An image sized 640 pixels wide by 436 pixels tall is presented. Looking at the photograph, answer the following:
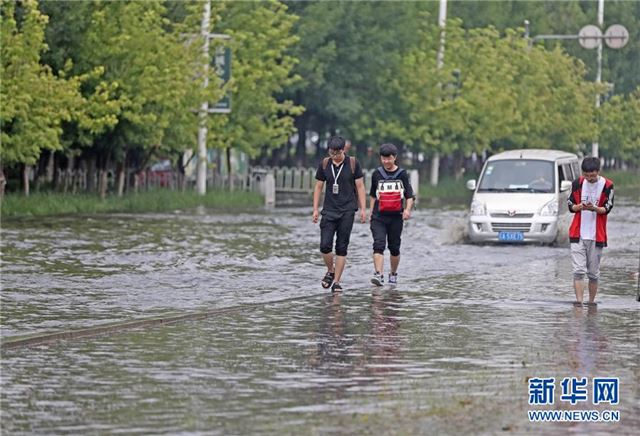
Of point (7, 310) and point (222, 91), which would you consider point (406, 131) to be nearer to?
point (222, 91)

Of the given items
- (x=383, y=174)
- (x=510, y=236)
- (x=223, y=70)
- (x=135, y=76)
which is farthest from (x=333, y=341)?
(x=223, y=70)

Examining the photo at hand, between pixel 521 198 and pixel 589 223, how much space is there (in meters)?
13.0

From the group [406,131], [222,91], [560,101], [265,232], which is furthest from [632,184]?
[265,232]

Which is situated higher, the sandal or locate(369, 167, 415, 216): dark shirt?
locate(369, 167, 415, 216): dark shirt

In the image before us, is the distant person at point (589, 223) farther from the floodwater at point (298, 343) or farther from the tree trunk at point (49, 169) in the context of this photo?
the tree trunk at point (49, 169)

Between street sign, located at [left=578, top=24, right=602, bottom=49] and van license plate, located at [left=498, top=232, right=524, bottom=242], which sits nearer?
van license plate, located at [left=498, top=232, right=524, bottom=242]

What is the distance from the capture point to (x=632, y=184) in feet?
291

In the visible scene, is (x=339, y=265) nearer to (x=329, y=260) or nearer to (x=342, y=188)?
(x=329, y=260)

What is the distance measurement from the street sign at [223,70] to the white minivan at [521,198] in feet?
61.1

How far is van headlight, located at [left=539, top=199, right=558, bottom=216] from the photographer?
30938mm

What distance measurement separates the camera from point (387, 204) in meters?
20.7

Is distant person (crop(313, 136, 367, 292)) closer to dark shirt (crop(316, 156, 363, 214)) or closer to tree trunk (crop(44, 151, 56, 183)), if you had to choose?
dark shirt (crop(316, 156, 363, 214))

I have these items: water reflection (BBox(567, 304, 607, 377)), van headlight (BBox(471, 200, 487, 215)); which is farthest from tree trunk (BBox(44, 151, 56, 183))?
water reflection (BBox(567, 304, 607, 377))

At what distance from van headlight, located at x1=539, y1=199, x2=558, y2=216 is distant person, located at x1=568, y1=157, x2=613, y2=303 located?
1239 cm
